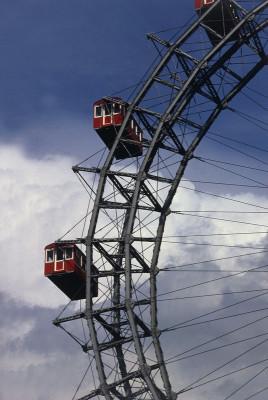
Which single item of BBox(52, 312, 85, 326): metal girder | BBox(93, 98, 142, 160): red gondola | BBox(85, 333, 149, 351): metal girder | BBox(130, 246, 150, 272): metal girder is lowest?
BBox(85, 333, 149, 351): metal girder

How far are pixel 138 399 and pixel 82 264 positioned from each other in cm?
1018

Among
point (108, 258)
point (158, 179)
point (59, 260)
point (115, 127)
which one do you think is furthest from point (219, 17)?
point (59, 260)

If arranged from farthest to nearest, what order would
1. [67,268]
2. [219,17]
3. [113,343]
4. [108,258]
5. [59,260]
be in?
[59,260] < [67,268] < [108,258] < [219,17] < [113,343]

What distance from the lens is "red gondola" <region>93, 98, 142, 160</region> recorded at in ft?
142

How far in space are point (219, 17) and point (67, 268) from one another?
19.3 meters

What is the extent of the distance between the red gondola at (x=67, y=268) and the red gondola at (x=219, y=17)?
1709 centimetres

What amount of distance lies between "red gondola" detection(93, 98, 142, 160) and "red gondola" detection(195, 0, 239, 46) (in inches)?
303

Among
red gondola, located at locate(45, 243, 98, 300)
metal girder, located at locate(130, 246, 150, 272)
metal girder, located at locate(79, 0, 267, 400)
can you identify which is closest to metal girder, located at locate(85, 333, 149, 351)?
metal girder, located at locate(79, 0, 267, 400)

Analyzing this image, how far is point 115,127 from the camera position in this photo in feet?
143

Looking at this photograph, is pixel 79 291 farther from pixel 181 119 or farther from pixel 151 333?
pixel 181 119

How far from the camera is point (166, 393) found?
3791 cm

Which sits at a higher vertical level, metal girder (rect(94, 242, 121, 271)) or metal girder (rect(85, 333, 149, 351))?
metal girder (rect(94, 242, 121, 271))

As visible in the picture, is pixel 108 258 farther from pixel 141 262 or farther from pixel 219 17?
pixel 219 17

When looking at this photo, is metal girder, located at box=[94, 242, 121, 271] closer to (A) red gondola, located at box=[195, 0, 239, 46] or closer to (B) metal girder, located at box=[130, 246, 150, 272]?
(B) metal girder, located at box=[130, 246, 150, 272]
